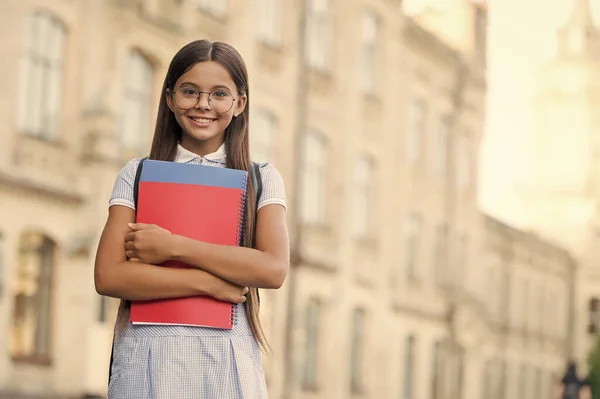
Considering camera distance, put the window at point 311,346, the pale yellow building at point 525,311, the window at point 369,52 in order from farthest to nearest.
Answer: the pale yellow building at point 525,311
the window at point 369,52
the window at point 311,346

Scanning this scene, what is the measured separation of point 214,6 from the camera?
71.8 feet

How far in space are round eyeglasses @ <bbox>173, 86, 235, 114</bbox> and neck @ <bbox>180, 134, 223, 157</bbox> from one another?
91 mm

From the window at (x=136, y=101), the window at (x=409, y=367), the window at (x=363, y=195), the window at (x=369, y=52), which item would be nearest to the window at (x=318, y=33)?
the window at (x=369, y=52)

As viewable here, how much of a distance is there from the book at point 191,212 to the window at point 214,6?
1824 centimetres

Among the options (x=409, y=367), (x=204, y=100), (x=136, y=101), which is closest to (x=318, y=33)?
(x=136, y=101)

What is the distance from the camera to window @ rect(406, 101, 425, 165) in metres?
31.5

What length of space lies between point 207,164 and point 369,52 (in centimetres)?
2580

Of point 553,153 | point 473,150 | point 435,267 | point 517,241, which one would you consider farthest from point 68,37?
point 553,153

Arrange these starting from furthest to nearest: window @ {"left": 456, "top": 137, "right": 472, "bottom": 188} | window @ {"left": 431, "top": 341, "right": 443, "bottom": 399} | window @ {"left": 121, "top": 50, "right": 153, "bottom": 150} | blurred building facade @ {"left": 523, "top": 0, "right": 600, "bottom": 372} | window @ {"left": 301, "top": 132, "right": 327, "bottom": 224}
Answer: blurred building facade @ {"left": 523, "top": 0, "right": 600, "bottom": 372}
window @ {"left": 456, "top": 137, "right": 472, "bottom": 188}
window @ {"left": 431, "top": 341, "right": 443, "bottom": 399}
window @ {"left": 301, "top": 132, "right": 327, "bottom": 224}
window @ {"left": 121, "top": 50, "right": 153, "bottom": 150}

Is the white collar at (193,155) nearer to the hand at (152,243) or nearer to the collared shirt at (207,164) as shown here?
the collared shirt at (207,164)

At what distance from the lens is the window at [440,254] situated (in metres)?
33.5

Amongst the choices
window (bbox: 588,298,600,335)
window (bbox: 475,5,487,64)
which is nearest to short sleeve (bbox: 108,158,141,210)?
window (bbox: 475,5,487,64)

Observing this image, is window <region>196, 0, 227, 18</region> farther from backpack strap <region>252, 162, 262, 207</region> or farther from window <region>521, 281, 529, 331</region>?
window <region>521, 281, 529, 331</region>

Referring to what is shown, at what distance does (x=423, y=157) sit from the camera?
107ft
